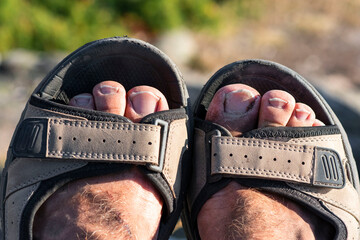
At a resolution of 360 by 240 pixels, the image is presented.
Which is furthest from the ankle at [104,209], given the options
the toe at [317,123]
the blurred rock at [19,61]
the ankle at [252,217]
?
the blurred rock at [19,61]

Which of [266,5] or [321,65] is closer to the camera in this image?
[321,65]

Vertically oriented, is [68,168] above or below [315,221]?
above

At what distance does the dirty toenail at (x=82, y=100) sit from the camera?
1.76 m

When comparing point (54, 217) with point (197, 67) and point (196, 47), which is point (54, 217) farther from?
point (196, 47)

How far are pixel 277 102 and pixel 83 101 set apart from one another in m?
0.75

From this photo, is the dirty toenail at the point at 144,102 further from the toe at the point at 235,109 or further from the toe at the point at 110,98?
the toe at the point at 235,109

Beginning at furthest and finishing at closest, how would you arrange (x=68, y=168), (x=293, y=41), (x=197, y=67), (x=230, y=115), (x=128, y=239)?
(x=293, y=41)
(x=197, y=67)
(x=230, y=115)
(x=68, y=168)
(x=128, y=239)

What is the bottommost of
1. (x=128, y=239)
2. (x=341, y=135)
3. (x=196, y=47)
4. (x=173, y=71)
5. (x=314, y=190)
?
(x=128, y=239)

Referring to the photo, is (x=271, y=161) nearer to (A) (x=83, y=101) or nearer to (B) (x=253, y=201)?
(B) (x=253, y=201)

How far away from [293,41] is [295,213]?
5.98m

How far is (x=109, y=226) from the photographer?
1.51 metres

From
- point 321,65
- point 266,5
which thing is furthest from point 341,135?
point 266,5

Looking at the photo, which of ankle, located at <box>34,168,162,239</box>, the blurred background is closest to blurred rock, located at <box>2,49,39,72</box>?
the blurred background

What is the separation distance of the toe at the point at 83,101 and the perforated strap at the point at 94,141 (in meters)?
0.16
